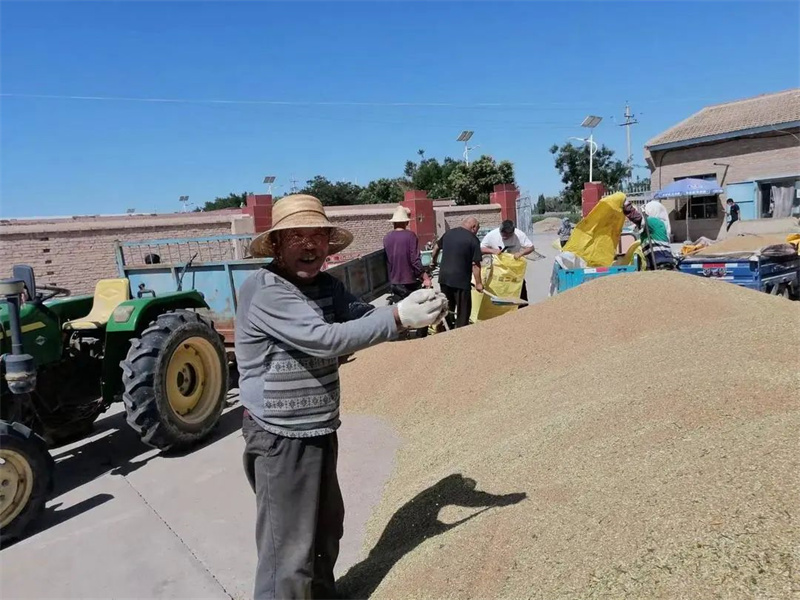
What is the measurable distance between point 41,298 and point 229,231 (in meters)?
9.59

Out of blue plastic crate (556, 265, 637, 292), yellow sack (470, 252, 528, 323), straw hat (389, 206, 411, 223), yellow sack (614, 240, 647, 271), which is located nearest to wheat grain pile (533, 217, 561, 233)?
yellow sack (614, 240, 647, 271)

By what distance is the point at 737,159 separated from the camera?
19938 mm

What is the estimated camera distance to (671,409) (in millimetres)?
2820

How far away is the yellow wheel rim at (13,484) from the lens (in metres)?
3.20

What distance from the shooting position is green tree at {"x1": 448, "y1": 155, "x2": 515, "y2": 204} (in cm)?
3322

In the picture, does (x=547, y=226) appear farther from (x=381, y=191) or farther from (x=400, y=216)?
(x=400, y=216)

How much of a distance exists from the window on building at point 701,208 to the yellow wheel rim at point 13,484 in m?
21.7

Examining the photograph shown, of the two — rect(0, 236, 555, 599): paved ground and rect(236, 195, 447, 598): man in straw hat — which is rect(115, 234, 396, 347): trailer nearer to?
rect(0, 236, 555, 599): paved ground

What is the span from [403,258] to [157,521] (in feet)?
14.0

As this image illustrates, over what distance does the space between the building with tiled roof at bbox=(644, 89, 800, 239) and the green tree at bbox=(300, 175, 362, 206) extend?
91.1ft

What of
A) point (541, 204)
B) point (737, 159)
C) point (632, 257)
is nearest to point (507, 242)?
point (632, 257)

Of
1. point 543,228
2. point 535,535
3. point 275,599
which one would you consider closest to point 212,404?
point 275,599

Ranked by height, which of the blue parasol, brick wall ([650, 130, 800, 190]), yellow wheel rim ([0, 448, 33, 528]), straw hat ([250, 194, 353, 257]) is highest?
brick wall ([650, 130, 800, 190])

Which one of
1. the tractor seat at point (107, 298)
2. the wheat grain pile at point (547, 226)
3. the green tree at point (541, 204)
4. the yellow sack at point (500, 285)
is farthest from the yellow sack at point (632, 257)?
the green tree at point (541, 204)
